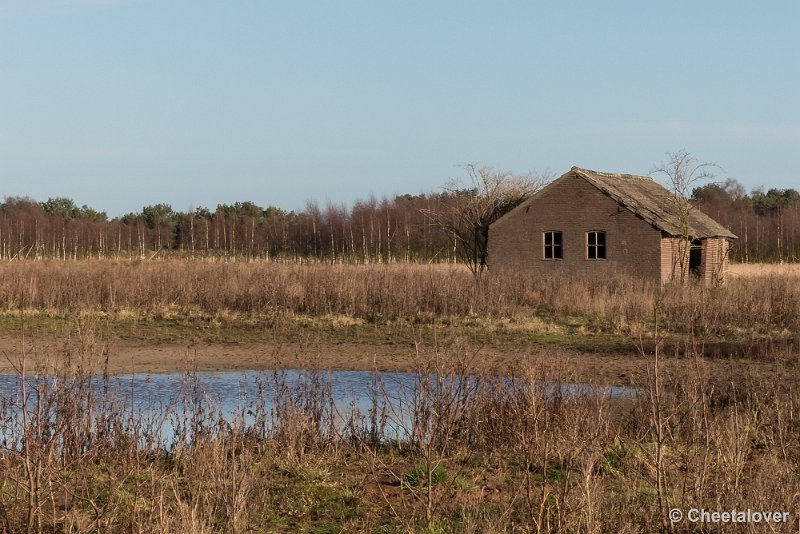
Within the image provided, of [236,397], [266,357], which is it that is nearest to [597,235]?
[266,357]

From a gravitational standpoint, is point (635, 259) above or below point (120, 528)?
above

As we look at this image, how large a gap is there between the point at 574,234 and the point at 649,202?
3.56 m

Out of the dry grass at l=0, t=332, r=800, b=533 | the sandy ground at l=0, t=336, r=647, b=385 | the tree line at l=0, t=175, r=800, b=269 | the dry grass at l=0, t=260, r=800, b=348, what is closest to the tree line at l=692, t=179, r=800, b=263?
the tree line at l=0, t=175, r=800, b=269

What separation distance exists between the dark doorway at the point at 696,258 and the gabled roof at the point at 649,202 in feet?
1.96

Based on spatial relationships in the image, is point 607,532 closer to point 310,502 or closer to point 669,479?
point 669,479

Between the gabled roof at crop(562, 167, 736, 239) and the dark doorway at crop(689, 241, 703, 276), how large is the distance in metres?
0.60

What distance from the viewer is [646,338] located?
1930cm

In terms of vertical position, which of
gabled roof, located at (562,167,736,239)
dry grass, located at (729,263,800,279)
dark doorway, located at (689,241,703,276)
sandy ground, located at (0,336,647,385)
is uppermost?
gabled roof, located at (562,167,736,239)

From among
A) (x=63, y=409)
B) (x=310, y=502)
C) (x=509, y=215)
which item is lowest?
(x=310, y=502)

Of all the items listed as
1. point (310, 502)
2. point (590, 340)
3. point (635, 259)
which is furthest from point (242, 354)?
point (635, 259)

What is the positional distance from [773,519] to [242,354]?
13529mm

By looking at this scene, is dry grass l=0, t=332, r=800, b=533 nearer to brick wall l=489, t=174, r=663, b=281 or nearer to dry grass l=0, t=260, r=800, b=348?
dry grass l=0, t=260, r=800, b=348

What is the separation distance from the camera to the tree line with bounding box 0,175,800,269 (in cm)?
6059

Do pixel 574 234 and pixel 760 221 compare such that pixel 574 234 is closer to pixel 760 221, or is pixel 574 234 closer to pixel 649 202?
pixel 649 202
